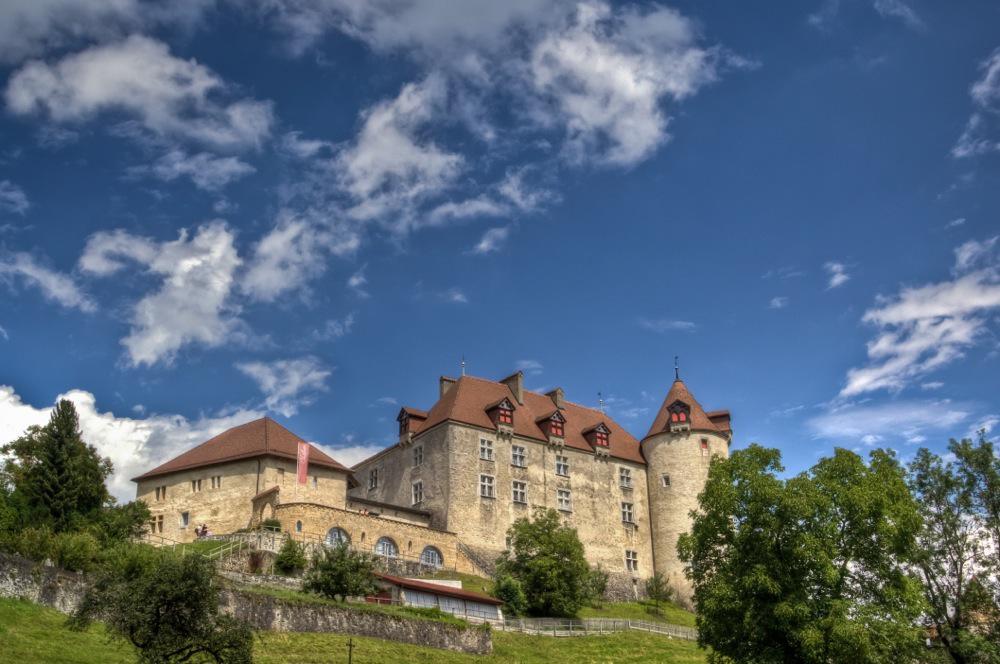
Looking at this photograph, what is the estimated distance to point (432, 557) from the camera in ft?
197

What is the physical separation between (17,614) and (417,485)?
120 ft

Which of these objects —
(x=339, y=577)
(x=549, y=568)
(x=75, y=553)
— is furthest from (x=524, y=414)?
(x=75, y=553)

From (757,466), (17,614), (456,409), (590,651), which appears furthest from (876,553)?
(456,409)

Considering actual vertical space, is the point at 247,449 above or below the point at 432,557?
above

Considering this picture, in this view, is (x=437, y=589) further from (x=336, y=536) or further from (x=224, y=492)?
(x=224, y=492)

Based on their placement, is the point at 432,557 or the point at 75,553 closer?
the point at 75,553

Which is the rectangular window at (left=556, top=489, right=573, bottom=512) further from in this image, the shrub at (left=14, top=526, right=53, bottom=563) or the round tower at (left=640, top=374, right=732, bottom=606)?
the shrub at (left=14, top=526, right=53, bottom=563)

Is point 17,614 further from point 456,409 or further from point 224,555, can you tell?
point 456,409

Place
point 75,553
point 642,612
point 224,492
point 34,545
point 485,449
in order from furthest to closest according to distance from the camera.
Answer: point 485,449, point 642,612, point 224,492, point 34,545, point 75,553

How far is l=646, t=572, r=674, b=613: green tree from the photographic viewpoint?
67.6m

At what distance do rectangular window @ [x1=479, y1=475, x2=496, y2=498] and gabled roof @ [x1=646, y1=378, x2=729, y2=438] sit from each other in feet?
50.2

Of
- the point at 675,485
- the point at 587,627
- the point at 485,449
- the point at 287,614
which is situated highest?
the point at 485,449

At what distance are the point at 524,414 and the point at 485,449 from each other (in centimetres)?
630

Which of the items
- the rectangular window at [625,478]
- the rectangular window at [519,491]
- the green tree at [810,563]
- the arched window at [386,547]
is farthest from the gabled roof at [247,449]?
the green tree at [810,563]
